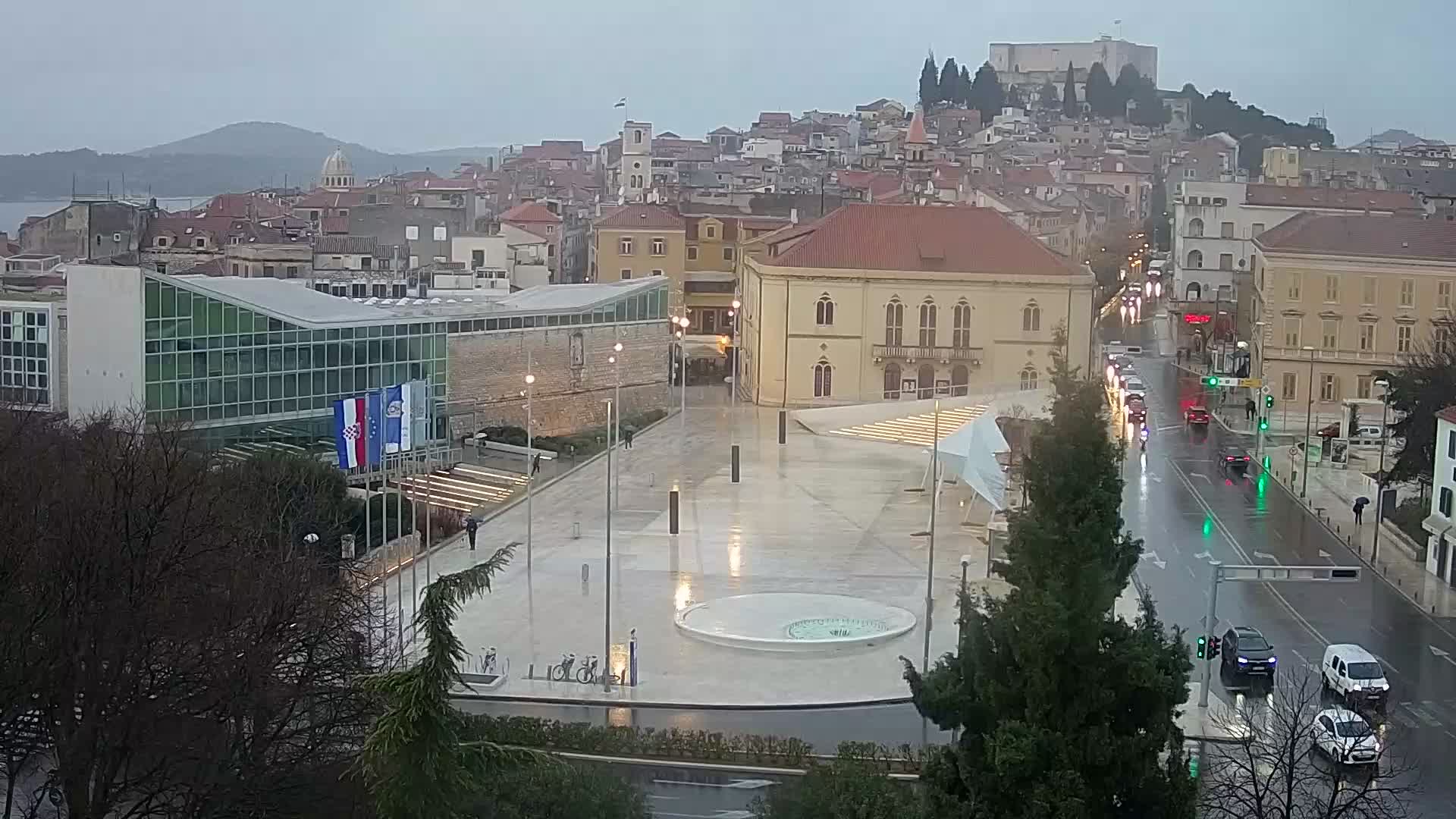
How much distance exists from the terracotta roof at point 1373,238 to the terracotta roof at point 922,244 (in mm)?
6014

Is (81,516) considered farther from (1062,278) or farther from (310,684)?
(1062,278)

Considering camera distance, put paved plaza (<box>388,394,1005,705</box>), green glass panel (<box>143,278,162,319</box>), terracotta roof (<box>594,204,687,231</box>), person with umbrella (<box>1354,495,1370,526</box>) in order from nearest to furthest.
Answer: paved plaza (<box>388,394,1005,705</box>) < person with umbrella (<box>1354,495,1370,526</box>) < green glass panel (<box>143,278,162,319</box>) < terracotta roof (<box>594,204,687,231</box>)

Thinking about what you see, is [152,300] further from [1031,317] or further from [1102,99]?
[1102,99]

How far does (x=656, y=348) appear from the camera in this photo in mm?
47219

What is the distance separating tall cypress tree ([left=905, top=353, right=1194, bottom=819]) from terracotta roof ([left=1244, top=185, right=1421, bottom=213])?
52373mm

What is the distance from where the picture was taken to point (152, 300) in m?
33.7

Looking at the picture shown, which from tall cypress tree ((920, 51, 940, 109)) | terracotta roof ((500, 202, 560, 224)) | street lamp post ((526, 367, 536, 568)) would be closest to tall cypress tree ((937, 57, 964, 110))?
tall cypress tree ((920, 51, 940, 109))

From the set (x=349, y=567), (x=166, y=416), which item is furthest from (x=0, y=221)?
(x=349, y=567)

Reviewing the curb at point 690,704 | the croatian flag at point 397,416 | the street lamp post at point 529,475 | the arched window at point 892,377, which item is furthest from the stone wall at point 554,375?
the curb at point 690,704

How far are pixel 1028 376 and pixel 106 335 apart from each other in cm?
2376

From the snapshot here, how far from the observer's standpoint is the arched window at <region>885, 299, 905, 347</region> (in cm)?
4844

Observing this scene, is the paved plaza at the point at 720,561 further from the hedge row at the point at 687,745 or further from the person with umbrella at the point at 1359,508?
the person with umbrella at the point at 1359,508

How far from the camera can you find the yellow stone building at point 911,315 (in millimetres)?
47750

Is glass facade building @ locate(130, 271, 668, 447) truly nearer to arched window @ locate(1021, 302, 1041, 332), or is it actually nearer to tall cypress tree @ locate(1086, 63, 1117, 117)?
arched window @ locate(1021, 302, 1041, 332)
